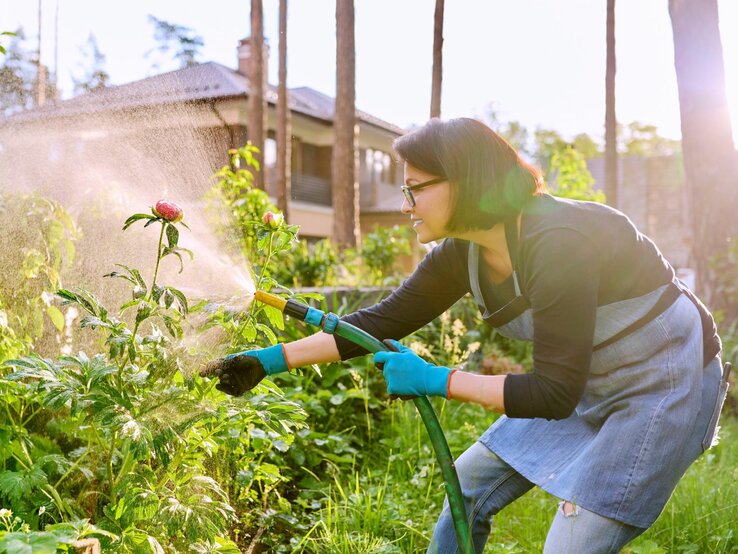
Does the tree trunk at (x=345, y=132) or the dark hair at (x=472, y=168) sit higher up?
the tree trunk at (x=345, y=132)

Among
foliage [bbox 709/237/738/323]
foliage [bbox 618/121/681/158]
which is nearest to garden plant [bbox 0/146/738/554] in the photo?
foliage [bbox 709/237/738/323]

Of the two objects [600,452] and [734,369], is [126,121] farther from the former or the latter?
[734,369]

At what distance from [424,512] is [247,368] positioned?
1410 mm

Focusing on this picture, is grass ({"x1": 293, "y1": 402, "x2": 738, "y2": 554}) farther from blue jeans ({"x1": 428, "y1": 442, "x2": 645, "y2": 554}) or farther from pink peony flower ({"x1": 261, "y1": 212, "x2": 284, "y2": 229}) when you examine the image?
pink peony flower ({"x1": 261, "y1": 212, "x2": 284, "y2": 229})

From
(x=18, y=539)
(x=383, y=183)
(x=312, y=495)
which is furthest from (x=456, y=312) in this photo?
(x=383, y=183)

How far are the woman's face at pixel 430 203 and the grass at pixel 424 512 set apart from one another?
140 cm

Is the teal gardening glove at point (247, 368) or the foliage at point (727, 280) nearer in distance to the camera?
the teal gardening glove at point (247, 368)

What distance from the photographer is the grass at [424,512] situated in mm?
3135

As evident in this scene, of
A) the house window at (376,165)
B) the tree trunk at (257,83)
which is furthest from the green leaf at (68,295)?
the house window at (376,165)

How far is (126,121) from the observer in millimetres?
3900

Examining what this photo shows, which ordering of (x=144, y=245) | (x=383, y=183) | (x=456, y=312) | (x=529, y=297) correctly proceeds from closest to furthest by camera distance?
(x=529, y=297) < (x=144, y=245) < (x=456, y=312) < (x=383, y=183)

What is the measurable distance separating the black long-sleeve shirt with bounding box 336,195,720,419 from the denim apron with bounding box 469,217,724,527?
54 mm

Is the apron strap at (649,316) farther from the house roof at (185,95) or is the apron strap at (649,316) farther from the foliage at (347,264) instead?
the foliage at (347,264)

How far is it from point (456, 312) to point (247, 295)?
456 cm
